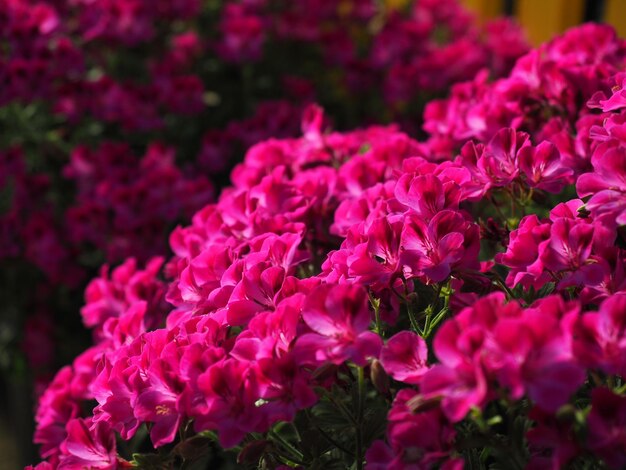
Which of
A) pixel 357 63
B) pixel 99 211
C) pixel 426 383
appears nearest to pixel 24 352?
pixel 99 211

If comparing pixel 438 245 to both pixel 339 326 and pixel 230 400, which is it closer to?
pixel 339 326

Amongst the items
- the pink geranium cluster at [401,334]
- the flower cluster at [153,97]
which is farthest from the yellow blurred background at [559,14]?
the pink geranium cluster at [401,334]

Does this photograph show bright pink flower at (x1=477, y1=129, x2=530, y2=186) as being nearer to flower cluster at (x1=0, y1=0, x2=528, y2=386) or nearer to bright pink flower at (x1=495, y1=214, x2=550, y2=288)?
bright pink flower at (x1=495, y1=214, x2=550, y2=288)

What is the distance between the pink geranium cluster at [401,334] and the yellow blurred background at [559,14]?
180 cm

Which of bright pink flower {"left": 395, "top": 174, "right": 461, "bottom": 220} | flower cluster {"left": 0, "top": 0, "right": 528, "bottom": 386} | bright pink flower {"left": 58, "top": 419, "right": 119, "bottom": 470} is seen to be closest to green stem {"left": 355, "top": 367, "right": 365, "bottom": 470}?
bright pink flower {"left": 395, "top": 174, "right": 461, "bottom": 220}

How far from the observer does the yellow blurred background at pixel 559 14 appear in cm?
288

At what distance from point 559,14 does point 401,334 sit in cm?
274

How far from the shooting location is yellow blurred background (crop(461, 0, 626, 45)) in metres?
2.88

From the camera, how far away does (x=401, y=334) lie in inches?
35.2

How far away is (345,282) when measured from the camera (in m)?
0.98

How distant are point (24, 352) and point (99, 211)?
29.9 inches

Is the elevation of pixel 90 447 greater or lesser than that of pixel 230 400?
lesser

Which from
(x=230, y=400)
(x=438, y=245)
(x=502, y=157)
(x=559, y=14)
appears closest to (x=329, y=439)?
(x=230, y=400)

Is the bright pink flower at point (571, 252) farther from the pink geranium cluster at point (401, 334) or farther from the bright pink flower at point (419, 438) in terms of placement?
the bright pink flower at point (419, 438)
